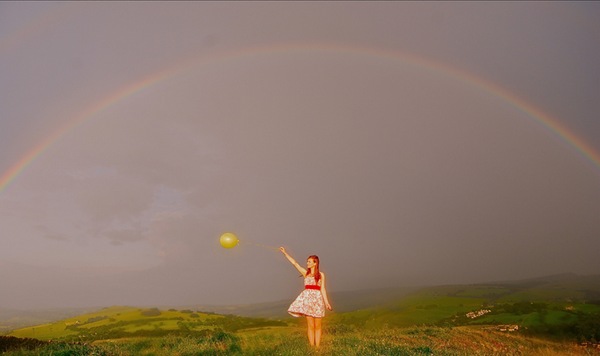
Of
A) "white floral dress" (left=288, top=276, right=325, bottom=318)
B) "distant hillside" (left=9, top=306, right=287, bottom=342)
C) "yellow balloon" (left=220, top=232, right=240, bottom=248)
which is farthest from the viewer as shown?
"distant hillside" (left=9, top=306, right=287, bottom=342)

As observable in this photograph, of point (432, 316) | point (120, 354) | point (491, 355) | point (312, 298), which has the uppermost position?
point (312, 298)

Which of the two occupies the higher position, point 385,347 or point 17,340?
point 17,340

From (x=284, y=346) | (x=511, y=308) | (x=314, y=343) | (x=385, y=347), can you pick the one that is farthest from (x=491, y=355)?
(x=511, y=308)

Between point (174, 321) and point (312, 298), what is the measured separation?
48082 mm

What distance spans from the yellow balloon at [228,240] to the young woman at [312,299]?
2742 mm

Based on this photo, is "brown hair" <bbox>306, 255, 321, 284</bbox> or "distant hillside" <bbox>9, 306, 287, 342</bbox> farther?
"distant hillside" <bbox>9, 306, 287, 342</bbox>

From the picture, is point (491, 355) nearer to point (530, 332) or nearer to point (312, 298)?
point (312, 298)

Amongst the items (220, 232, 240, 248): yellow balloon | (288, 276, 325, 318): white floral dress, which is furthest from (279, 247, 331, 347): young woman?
(220, 232, 240, 248): yellow balloon

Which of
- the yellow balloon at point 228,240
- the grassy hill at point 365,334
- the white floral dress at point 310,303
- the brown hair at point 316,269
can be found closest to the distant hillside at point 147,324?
the grassy hill at point 365,334

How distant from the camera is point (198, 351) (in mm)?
14695

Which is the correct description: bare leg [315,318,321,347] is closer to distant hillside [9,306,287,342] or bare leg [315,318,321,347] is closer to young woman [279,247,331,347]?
young woman [279,247,331,347]

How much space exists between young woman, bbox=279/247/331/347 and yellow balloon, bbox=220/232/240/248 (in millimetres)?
2742

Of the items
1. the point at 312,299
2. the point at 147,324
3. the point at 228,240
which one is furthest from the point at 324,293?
the point at 147,324

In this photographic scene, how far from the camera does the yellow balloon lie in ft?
56.0
